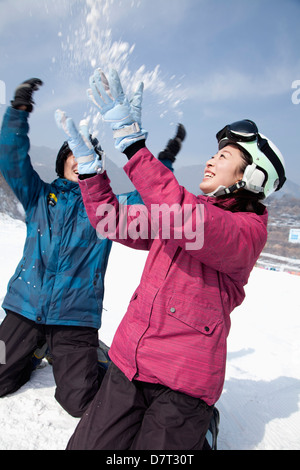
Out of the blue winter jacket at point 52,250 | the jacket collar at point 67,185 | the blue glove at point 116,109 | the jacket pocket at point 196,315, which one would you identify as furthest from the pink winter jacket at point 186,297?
the jacket collar at point 67,185

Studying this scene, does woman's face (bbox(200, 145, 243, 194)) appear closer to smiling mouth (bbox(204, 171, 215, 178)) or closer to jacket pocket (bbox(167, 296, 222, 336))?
smiling mouth (bbox(204, 171, 215, 178))

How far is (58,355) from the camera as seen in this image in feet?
8.62

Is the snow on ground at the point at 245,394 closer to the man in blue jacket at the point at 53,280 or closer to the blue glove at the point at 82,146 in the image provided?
the man in blue jacket at the point at 53,280

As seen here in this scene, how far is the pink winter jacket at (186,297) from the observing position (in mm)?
1426

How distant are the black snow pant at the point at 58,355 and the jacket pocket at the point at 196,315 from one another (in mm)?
1346

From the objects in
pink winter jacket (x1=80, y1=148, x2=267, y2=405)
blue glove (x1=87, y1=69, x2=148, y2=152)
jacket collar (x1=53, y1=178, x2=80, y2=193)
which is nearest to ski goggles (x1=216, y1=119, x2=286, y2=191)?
pink winter jacket (x1=80, y1=148, x2=267, y2=405)

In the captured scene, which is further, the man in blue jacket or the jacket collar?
the jacket collar

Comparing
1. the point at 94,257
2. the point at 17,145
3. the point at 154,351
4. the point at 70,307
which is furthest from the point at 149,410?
the point at 17,145

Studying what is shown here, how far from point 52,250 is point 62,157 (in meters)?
0.84

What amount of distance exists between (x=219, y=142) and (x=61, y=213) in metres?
1.45

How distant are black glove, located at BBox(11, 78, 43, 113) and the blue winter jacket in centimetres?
8

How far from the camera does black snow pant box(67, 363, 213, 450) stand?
5.11ft

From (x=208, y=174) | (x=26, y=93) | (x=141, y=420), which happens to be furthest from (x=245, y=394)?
(x=26, y=93)
